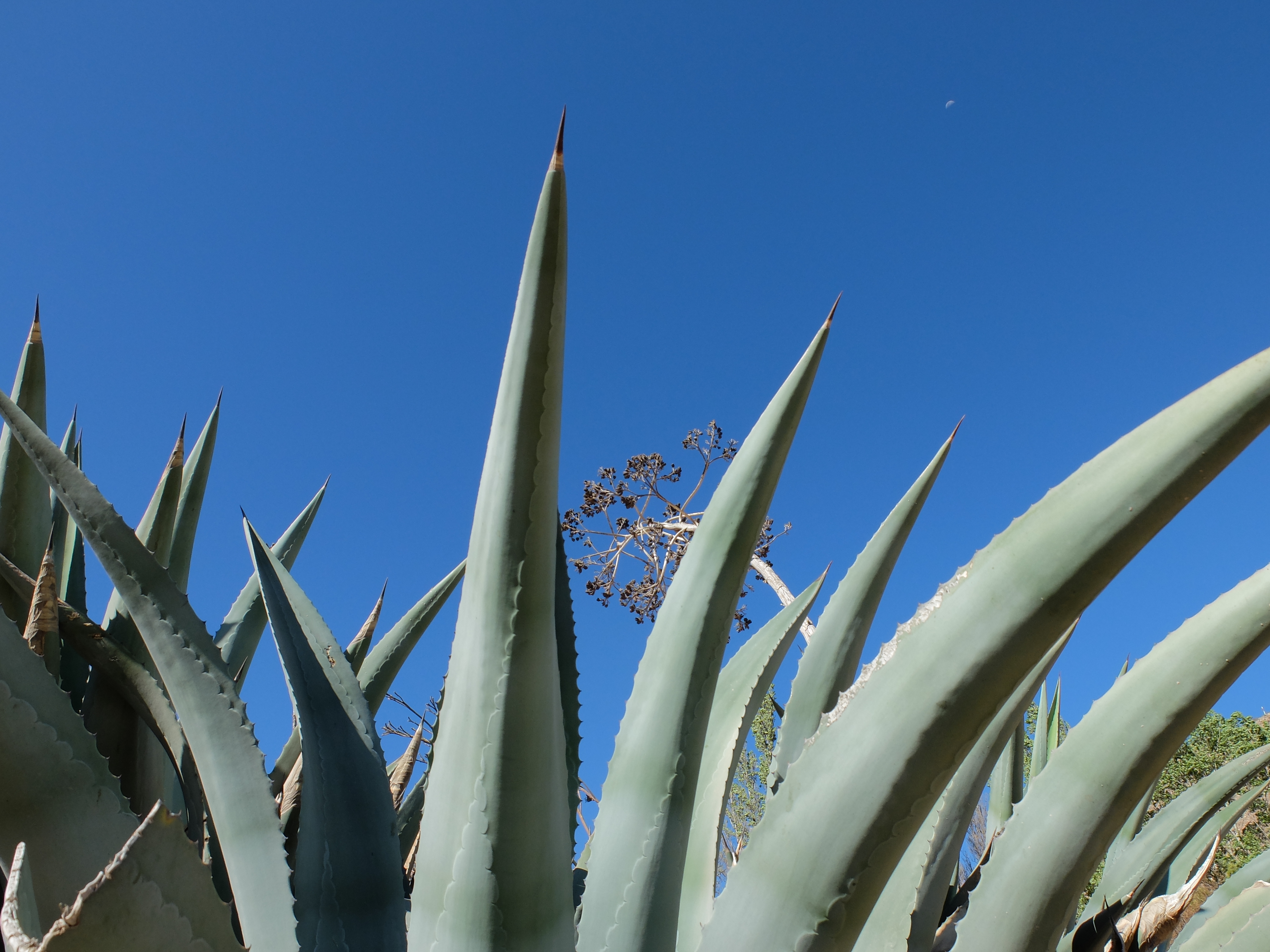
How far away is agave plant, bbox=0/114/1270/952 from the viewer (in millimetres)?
606

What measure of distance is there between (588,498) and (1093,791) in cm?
817

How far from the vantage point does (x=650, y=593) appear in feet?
28.4

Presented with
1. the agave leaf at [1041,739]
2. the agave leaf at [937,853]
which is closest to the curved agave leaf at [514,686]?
the agave leaf at [937,853]

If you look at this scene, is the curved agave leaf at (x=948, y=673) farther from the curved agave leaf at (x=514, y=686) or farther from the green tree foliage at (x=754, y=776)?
the green tree foliage at (x=754, y=776)

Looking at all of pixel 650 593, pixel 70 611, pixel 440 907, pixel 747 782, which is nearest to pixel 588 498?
pixel 650 593

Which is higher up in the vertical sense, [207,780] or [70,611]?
[70,611]

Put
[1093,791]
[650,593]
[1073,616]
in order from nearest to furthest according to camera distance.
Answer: [1073,616] < [1093,791] < [650,593]

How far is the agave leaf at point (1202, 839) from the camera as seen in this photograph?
1.71m

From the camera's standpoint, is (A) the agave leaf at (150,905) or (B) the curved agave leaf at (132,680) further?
(B) the curved agave leaf at (132,680)

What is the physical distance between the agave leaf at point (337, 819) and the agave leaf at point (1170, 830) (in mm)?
1387

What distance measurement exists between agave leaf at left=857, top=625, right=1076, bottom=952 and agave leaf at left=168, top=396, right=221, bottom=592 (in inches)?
60.0

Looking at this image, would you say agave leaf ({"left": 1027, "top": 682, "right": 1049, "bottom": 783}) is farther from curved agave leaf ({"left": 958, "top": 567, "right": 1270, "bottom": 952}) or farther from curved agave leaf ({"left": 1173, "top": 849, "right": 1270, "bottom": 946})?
curved agave leaf ({"left": 958, "top": 567, "right": 1270, "bottom": 952})

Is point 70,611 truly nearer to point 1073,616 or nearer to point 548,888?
point 548,888

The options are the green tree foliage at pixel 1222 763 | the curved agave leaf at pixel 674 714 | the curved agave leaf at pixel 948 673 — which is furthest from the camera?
the green tree foliage at pixel 1222 763
